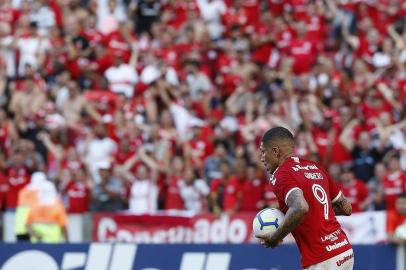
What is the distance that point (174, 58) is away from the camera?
20344mm

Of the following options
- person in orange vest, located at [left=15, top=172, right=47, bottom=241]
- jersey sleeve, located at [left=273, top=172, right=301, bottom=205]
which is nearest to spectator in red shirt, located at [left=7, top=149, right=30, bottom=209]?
person in orange vest, located at [left=15, top=172, right=47, bottom=241]

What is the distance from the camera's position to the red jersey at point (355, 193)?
1602 cm

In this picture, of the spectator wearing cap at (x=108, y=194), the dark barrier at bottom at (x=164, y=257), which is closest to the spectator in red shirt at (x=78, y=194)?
the spectator wearing cap at (x=108, y=194)

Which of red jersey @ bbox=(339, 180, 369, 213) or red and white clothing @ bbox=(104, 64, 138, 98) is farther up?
red and white clothing @ bbox=(104, 64, 138, 98)

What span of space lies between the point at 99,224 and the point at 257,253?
544cm

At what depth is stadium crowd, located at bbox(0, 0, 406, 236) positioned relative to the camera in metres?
17.2

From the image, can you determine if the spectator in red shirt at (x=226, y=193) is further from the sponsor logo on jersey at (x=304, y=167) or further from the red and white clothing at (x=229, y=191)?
the sponsor logo on jersey at (x=304, y=167)

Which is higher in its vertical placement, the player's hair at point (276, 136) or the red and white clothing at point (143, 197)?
the red and white clothing at point (143, 197)

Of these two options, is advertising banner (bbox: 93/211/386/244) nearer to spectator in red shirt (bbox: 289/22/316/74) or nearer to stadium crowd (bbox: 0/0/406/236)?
stadium crowd (bbox: 0/0/406/236)

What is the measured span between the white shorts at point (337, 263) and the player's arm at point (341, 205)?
49cm

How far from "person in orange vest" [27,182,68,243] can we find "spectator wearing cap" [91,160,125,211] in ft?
7.73

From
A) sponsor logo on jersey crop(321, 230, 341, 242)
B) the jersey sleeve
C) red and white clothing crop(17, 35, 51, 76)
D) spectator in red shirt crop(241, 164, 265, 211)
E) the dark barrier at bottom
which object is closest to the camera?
the jersey sleeve

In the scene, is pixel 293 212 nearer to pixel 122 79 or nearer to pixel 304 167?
pixel 304 167

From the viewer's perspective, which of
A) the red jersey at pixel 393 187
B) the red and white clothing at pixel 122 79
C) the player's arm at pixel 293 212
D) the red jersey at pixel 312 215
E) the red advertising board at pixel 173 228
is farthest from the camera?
the red and white clothing at pixel 122 79
